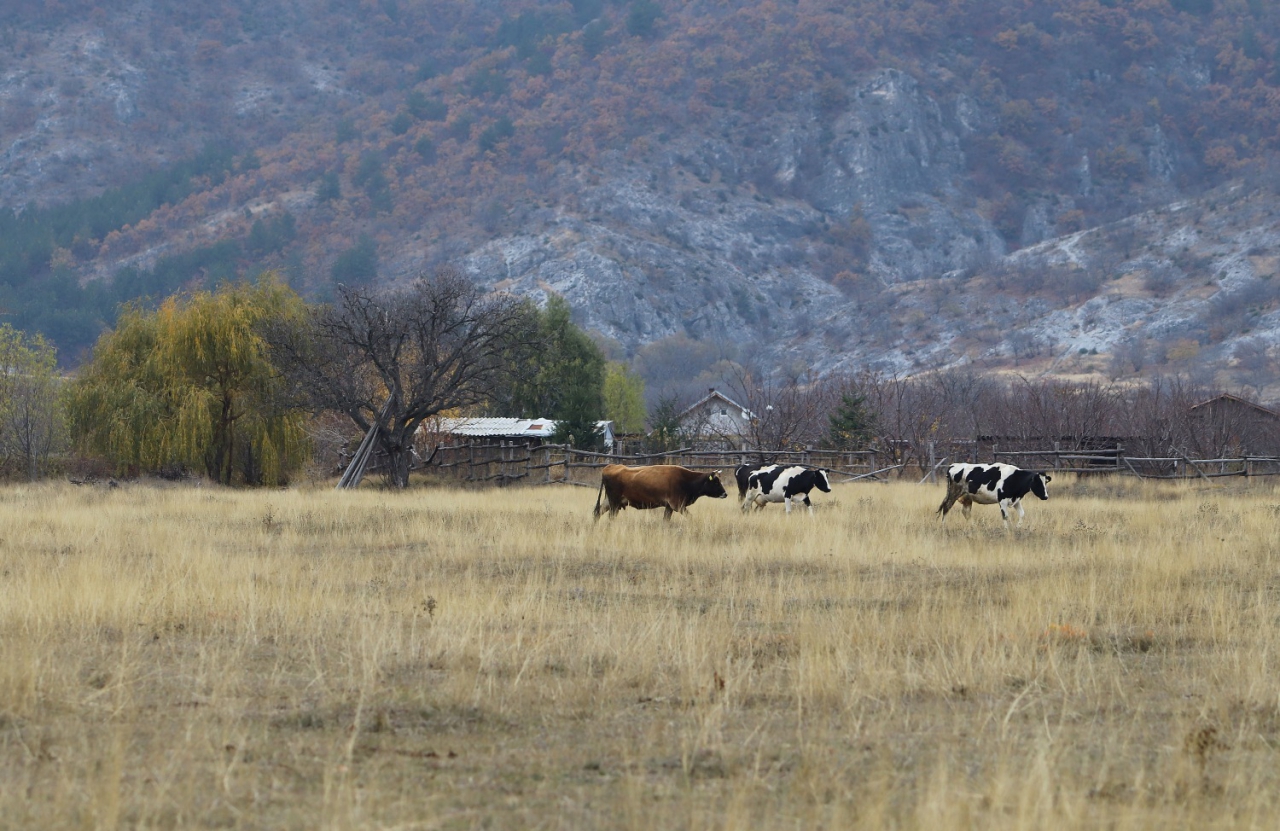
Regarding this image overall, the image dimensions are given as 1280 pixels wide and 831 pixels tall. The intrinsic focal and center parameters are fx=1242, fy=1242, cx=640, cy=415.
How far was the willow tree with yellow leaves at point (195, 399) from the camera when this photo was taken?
34938 mm

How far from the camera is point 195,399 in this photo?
35.1 meters

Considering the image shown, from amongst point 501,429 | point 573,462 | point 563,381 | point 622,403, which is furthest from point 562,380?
point 573,462

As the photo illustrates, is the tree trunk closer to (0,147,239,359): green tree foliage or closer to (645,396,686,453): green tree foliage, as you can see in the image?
(645,396,686,453): green tree foliage

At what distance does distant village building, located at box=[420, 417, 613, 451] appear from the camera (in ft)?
182

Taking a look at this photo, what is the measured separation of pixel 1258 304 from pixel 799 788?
13553 centimetres

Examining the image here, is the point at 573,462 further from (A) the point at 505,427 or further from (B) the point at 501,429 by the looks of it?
(A) the point at 505,427

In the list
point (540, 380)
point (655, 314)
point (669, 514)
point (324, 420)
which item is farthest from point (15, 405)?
point (655, 314)

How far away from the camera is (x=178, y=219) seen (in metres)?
189

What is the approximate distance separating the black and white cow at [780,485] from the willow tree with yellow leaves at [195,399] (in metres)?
17.5

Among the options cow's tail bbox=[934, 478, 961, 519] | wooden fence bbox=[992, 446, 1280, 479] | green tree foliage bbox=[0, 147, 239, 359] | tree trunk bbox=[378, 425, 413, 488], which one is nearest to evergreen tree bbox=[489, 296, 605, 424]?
tree trunk bbox=[378, 425, 413, 488]

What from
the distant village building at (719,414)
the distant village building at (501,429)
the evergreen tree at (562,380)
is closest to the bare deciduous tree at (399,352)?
the distant village building at (501,429)

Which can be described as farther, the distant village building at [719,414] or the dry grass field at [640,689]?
the distant village building at [719,414]

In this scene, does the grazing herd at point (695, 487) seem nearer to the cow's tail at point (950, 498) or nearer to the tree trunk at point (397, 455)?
the cow's tail at point (950, 498)

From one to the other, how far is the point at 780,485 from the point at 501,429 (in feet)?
134
